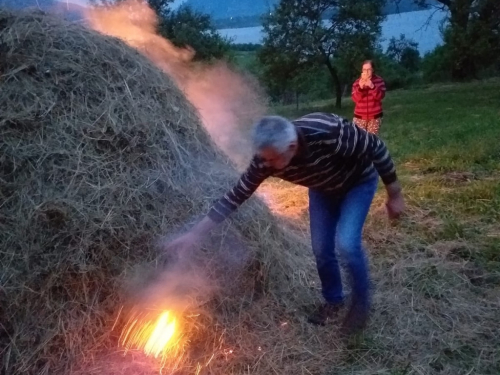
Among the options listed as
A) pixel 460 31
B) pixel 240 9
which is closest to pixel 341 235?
pixel 460 31

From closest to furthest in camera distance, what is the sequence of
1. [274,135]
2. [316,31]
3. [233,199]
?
1. [274,135]
2. [233,199]
3. [316,31]

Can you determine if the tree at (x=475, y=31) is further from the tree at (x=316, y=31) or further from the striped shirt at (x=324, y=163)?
the striped shirt at (x=324, y=163)

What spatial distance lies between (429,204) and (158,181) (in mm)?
2742

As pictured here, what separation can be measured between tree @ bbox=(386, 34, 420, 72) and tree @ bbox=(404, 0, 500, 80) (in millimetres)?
7395

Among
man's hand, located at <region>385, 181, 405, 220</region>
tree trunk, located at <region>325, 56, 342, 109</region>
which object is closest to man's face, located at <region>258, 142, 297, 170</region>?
man's hand, located at <region>385, 181, 405, 220</region>

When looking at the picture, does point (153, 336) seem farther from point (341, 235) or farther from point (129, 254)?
point (341, 235)

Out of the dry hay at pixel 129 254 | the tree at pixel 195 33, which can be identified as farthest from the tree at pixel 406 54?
the dry hay at pixel 129 254

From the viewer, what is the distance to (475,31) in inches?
539

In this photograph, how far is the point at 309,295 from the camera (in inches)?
149

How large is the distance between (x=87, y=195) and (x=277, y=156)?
1177mm

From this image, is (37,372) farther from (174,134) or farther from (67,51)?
(67,51)

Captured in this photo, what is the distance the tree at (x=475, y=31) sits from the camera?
44.0 feet

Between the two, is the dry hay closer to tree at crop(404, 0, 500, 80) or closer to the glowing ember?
the glowing ember

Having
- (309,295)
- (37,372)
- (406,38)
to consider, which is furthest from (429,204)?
(406,38)
